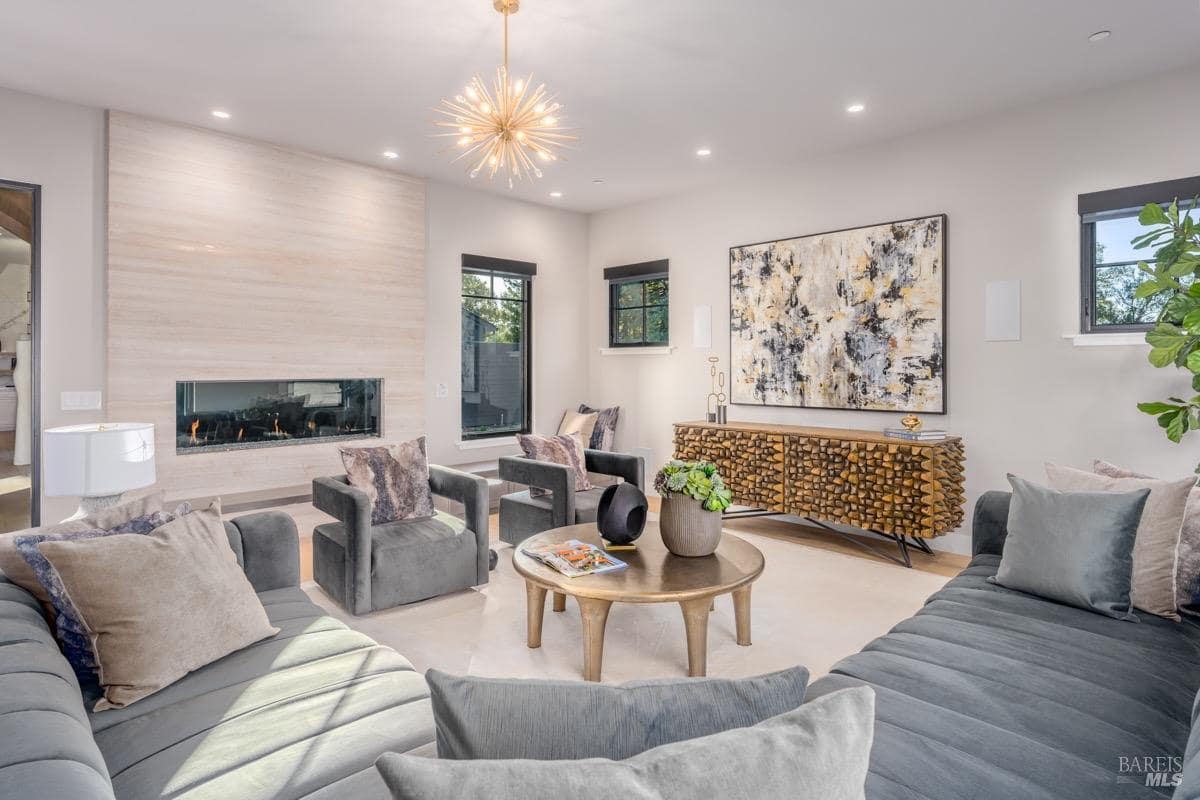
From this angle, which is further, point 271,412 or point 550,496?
point 271,412

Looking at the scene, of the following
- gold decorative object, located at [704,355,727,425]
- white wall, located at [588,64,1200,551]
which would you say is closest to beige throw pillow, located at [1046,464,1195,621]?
white wall, located at [588,64,1200,551]

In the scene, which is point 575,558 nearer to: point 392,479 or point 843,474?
point 392,479

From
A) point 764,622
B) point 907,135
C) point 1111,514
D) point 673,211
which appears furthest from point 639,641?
point 673,211

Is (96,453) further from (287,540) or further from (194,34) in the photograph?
(194,34)

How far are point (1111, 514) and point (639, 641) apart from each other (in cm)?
188

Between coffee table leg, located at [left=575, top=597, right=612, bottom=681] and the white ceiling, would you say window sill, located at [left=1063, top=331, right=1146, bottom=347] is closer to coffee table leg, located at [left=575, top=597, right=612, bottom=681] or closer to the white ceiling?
the white ceiling

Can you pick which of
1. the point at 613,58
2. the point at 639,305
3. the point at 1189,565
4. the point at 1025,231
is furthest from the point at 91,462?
the point at 1025,231

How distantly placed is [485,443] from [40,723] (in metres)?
4.95

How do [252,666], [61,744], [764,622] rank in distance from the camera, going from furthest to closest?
[764,622], [252,666], [61,744]

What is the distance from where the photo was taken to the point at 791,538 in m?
4.89

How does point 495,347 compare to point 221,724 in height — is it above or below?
above

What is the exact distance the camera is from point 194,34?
315 cm

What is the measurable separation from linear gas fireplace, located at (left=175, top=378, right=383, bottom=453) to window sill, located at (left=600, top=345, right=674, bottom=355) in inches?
93.2

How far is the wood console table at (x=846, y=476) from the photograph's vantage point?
407cm
